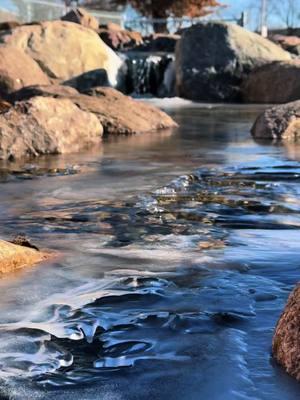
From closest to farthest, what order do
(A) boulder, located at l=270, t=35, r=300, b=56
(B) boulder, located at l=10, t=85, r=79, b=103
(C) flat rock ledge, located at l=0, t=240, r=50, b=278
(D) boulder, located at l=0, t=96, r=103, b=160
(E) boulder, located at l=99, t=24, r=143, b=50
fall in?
1. (C) flat rock ledge, located at l=0, t=240, r=50, b=278
2. (D) boulder, located at l=0, t=96, r=103, b=160
3. (B) boulder, located at l=10, t=85, r=79, b=103
4. (A) boulder, located at l=270, t=35, r=300, b=56
5. (E) boulder, located at l=99, t=24, r=143, b=50

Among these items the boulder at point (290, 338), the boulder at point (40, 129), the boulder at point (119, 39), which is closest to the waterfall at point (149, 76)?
the boulder at point (119, 39)

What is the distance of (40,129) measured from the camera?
8570 millimetres

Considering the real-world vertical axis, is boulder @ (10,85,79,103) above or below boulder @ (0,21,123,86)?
below

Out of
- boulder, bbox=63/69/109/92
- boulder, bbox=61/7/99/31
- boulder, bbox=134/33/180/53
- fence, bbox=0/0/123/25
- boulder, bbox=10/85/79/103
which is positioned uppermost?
fence, bbox=0/0/123/25

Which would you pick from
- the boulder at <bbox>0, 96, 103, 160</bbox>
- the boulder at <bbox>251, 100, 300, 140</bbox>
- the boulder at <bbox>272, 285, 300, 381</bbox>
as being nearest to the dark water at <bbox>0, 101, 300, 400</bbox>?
the boulder at <bbox>272, 285, 300, 381</bbox>

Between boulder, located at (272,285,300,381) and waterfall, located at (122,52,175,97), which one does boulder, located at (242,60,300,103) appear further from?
boulder, located at (272,285,300,381)

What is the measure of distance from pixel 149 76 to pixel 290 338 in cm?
2340

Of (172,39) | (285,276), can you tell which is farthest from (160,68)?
(285,276)

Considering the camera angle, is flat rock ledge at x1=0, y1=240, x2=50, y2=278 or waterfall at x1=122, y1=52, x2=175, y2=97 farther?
waterfall at x1=122, y1=52, x2=175, y2=97

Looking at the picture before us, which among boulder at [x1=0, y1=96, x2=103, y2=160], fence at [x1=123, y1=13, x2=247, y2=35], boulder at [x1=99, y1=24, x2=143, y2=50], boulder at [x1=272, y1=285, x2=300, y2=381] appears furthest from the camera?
fence at [x1=123, y1=13, x2=247, y2=35]

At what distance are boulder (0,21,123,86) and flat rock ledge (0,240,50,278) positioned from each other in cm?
1719

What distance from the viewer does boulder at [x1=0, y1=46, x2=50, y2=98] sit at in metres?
14.2

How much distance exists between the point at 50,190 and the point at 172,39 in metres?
26.1

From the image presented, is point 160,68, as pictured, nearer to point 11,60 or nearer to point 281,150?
point 11,60
